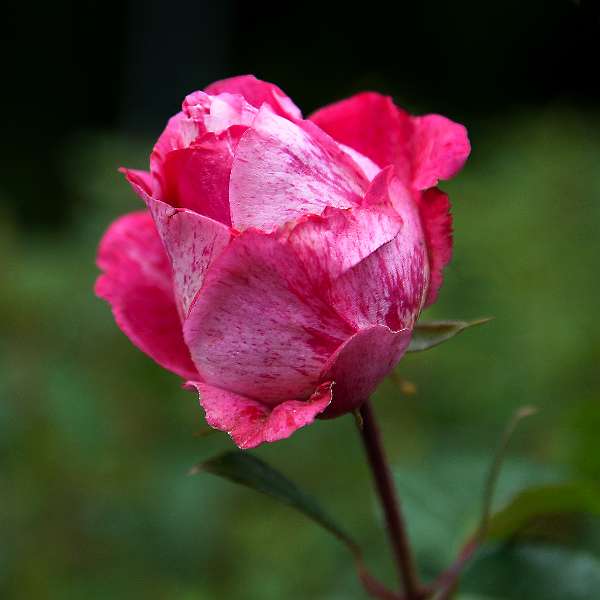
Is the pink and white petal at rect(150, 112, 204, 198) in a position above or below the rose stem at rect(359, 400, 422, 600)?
above

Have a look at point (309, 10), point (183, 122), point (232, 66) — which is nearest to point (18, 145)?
point (232, 66)

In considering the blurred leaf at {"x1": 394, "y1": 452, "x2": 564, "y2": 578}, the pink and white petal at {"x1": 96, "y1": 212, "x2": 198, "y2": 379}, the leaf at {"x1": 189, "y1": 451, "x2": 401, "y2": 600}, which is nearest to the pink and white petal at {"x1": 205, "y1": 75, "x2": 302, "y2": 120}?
the pink and white petal at {"x1": 96, "y1": 212, "x2": 198, "y2": 379}

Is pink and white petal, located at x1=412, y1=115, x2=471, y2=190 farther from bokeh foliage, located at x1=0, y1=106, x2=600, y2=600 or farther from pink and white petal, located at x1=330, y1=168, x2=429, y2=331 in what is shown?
bokeh foliage, located at x1=0, y1=106, x2=600, y2=600

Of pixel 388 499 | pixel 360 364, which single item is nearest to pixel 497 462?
pixel 388 499

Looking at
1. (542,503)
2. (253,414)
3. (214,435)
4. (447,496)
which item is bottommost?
(214,435)

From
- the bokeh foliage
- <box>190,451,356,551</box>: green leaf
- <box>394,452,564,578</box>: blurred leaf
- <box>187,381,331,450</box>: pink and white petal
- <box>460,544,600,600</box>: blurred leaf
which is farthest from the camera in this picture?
the bokeh foliage

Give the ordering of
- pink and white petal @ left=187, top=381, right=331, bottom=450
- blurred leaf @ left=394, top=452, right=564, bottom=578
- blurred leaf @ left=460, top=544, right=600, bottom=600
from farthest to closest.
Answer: blurred leaf @ left=394, top=452, right=564, bottom=578 → blurred leaf @ left=460, top=544, right=600, bottom=600 → pink and white petal @ left=187, top=381, right=331, bottom=450

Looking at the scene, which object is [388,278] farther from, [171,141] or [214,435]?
[214,435]

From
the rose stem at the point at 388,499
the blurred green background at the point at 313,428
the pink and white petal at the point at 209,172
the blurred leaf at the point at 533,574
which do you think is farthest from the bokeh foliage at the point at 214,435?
the pink and white petal at the point at 209,172
